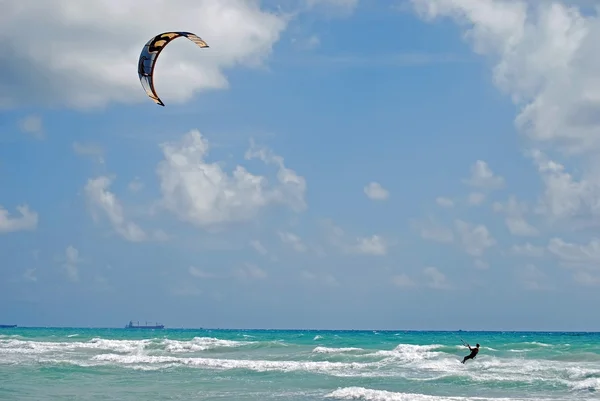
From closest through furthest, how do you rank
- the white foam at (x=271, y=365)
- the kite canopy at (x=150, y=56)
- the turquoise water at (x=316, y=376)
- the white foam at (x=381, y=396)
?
the kite canopy at (x=150, y=56), the white foam at (x=381, y=396), the turquoise water at (x=316, y=376), the white foam at (x=271, y=365)

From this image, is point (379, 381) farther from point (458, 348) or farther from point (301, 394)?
point (458, 348)

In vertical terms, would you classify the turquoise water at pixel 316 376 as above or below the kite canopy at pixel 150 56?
below

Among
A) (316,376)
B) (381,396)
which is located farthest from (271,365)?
(381,396)

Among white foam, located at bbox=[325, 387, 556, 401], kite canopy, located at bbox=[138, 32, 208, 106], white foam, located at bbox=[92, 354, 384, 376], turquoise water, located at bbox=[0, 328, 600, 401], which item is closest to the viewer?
kite canopy, located at bbox=[138, 32, 208, 106]

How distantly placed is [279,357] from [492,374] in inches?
487

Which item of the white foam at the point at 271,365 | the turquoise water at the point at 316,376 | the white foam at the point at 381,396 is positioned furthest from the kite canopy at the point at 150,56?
the white foam at the point at 271,365

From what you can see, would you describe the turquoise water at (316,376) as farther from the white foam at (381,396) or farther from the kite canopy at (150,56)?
the kite canopy at (150,56)

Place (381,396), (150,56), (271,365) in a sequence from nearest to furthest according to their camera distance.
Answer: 1. (150,56)
2. (381,396)
3. (271,365)

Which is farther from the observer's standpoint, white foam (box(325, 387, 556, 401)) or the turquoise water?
the turquoise water

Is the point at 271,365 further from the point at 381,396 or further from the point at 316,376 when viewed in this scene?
the point at 381,396

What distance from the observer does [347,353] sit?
3678 centimetres

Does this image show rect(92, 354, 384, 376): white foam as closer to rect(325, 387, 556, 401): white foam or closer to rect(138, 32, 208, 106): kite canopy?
rect(325, 387, 556, 401): white foam

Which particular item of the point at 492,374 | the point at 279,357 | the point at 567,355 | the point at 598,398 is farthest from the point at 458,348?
the point at 598,398

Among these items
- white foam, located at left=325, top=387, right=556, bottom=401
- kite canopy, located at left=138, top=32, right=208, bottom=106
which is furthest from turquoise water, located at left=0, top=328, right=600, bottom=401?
kite canopy, located at left=138, top=32, right=208, bottom=106
